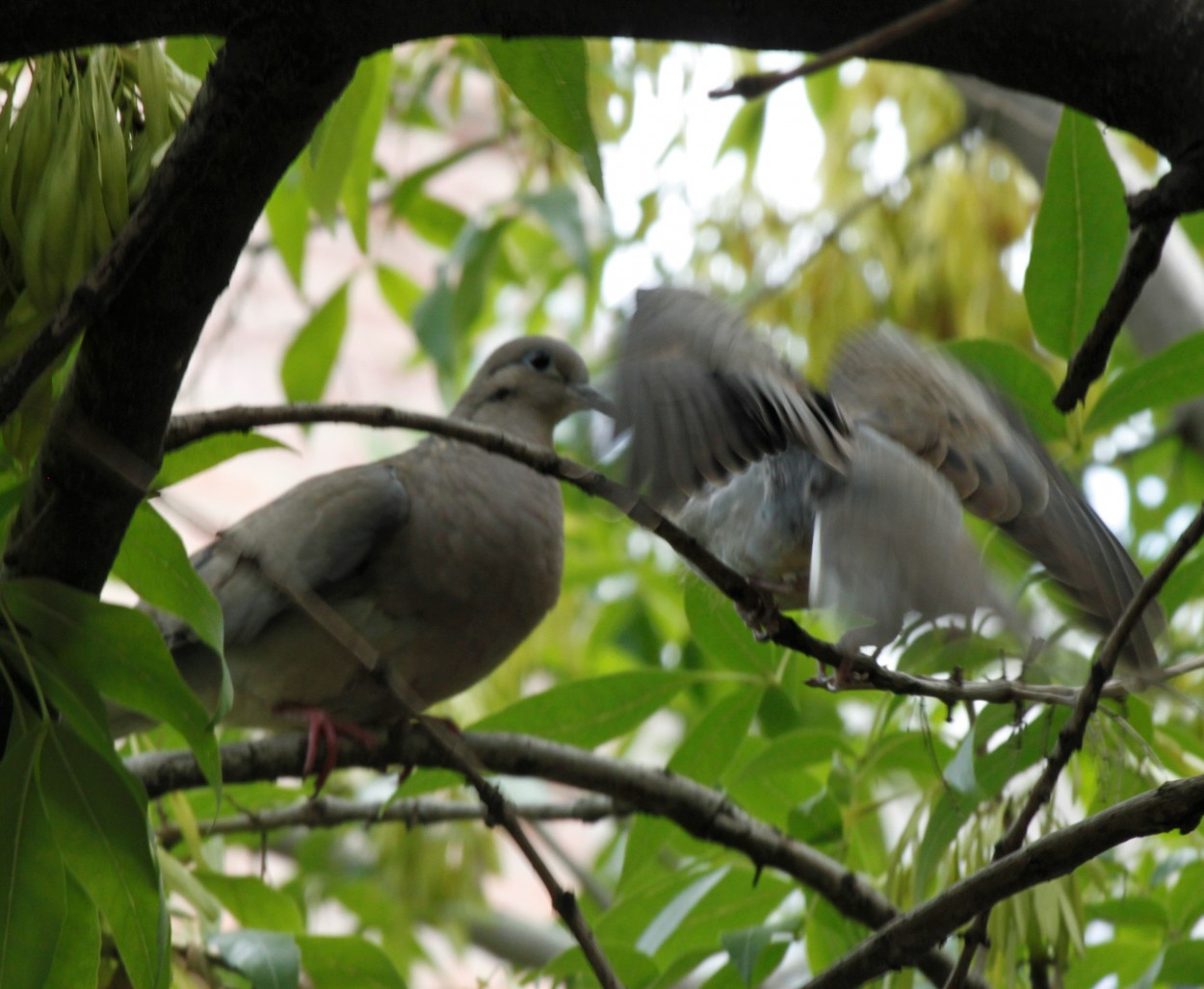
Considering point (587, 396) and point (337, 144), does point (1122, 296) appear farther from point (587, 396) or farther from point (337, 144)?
point (587, 396)

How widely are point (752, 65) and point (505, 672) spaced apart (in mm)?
1299

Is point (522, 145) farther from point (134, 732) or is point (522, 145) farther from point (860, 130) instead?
point (134, 732)

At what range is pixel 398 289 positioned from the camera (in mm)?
2857

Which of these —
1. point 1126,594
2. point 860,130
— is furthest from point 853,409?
point 860,130

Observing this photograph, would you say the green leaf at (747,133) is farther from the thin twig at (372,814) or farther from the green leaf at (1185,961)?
the green leaf at (1185,961)

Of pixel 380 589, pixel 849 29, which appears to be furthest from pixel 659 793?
pixel 849 29

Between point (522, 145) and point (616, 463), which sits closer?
point (616, 463)

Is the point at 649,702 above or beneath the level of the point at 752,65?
beneath

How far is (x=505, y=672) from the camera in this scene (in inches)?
108

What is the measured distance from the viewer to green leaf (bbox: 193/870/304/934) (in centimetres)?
151

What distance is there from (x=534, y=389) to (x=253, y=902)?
1.09 meters

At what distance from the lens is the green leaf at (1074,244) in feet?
4.06

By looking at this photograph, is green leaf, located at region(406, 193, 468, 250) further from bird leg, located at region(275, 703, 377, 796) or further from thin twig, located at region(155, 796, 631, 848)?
thin twig, located at region(155, 796, 631, 848)

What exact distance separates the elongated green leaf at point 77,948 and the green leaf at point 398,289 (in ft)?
6.17
